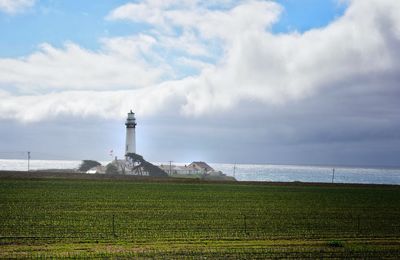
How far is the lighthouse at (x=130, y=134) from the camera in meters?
111

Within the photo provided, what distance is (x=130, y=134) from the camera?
369 ft

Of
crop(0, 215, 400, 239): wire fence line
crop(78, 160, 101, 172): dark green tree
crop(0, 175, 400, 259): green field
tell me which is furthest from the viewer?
crop(78, 160, 101, 172): dark green tree

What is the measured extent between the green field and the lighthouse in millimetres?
64079

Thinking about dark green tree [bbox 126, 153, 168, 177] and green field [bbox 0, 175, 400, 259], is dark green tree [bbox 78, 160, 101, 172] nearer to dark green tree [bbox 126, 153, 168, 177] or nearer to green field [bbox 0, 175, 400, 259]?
dark green tree [bbox 126, 153, 168, 177]

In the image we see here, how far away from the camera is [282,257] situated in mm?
21672

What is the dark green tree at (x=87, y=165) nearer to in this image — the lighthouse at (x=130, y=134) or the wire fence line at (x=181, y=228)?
the lighthouse at (x=130, y=134)

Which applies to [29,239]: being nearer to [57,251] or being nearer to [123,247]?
[57,251]

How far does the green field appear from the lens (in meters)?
22.7

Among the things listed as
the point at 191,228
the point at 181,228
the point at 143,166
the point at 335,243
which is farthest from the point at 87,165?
the point at 335,243

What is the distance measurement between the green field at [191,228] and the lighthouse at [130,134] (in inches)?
2523

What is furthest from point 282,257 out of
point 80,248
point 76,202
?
point 76,202

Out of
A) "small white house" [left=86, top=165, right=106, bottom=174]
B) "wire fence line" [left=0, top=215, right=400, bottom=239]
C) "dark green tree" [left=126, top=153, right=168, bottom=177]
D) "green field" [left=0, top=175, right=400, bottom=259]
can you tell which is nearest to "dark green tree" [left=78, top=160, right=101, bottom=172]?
"small white house" [left=86, top=165, right=106, bottom=174]

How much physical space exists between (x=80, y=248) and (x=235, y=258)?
25.6ft

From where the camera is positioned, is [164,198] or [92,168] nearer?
[164,198]
